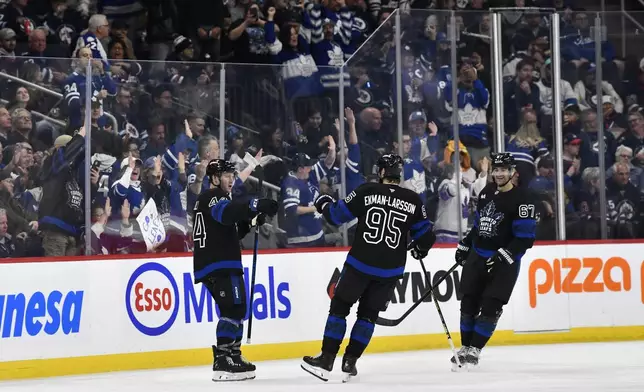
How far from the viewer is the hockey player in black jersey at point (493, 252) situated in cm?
844

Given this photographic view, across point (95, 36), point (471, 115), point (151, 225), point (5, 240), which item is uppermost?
point (95, 36)

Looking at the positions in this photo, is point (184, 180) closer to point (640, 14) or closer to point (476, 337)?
point (476, 337)

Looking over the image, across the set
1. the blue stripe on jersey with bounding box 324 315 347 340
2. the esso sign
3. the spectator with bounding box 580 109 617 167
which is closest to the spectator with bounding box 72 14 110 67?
the esso sign

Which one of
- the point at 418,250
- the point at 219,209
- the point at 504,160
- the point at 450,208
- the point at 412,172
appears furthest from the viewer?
the point at 450,208

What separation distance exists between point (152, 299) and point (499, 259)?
8.45 ft

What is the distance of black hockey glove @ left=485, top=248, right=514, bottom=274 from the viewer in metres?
8.41

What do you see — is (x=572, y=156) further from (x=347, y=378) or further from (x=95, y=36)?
(x=95, y=36)

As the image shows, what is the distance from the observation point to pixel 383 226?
7836mm

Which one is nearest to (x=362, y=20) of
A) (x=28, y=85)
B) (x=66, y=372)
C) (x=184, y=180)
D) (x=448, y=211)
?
(x=448, y=211)

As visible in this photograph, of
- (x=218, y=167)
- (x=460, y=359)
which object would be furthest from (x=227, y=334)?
(x=460, y=359)

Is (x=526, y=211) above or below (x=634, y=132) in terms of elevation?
below

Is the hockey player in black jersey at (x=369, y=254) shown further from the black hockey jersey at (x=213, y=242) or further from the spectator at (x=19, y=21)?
the spectator at (x=19, y=21)

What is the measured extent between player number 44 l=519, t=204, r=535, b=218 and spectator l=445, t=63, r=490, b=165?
2260 mm

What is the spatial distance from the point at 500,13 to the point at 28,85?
4.27m
